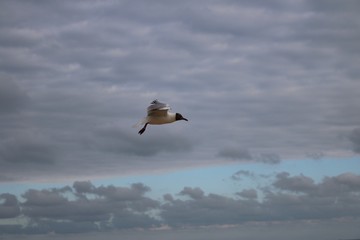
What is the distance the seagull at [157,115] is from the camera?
7938 cm

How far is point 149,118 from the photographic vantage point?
263 ft

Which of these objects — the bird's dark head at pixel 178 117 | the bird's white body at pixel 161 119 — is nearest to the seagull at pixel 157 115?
the bird's white body at pixel 161 119

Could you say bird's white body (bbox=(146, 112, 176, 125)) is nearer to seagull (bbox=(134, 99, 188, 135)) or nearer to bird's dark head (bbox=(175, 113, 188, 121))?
seagull (bbox=(134, 99, 188, 135))

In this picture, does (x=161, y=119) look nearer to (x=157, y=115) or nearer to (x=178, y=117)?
(x=157, y=115)

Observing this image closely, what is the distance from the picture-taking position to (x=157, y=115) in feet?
266

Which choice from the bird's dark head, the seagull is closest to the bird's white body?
the seagull

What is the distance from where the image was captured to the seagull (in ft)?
260

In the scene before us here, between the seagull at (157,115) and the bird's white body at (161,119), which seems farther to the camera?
the bird's white body at (161,119)

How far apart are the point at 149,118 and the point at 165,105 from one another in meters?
3.31

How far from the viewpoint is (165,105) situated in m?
80.6

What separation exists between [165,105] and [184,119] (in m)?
5.53

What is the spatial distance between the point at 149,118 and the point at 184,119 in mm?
7133

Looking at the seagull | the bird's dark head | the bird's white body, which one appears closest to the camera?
the seagull

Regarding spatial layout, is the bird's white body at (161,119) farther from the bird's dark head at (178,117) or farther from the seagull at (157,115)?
the bird's dark head at (178,117)
